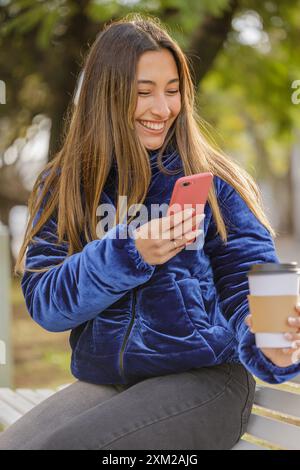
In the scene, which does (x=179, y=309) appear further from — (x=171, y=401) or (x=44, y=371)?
(x=44, y=371)

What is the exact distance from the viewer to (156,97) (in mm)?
2123

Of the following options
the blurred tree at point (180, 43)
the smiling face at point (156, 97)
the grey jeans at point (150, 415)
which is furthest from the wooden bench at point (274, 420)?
the blurred tree at point (180, 43)

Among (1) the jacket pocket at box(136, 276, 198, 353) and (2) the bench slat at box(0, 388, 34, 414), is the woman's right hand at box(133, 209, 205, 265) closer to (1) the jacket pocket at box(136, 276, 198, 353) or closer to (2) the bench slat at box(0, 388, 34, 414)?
(1) the jacket pocket at box(136, 276, 198, 353)

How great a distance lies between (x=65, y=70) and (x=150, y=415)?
489cm

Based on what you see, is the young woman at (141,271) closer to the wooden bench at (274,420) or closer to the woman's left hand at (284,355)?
the woman's left hand at (284,355)

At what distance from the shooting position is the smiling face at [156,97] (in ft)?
6.88

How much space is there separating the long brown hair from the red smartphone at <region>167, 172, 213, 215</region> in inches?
11.7

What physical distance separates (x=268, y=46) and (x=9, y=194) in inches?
168

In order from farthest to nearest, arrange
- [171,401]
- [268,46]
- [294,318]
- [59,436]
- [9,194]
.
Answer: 1. [9,194]
2. [268,46]
3. [171,401]
4. [59,436]
5. [294,318]

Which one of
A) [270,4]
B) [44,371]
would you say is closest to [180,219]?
[44,371]

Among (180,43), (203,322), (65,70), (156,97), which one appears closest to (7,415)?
(203,322)

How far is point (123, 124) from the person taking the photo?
2135mm

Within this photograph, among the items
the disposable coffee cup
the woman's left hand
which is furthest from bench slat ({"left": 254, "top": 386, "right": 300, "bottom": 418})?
the disposable coffee cup

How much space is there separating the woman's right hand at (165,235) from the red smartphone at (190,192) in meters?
0.02
